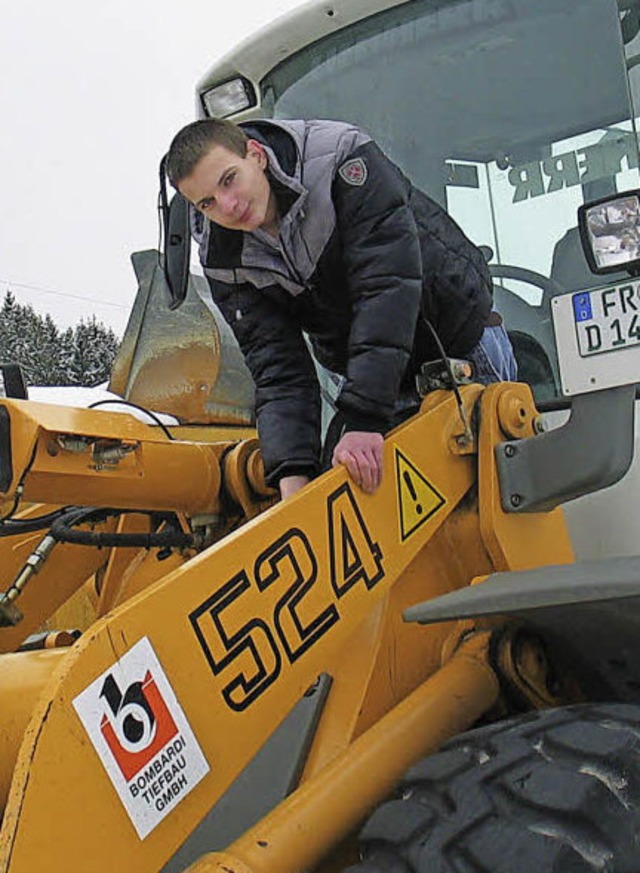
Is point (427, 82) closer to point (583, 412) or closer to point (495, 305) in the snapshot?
point (495, 305)

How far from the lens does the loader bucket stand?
4.24 meters

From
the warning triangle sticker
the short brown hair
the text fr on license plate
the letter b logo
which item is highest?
the short brown hair

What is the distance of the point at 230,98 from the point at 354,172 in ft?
4.22

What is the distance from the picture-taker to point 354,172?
2631mm

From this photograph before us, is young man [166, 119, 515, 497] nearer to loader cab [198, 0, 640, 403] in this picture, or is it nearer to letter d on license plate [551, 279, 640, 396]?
loader cab [198, 0, 640, 403]

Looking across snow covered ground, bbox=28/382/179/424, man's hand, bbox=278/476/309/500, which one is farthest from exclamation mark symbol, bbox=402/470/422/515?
snow covered ground, bbox=28/382/179/424

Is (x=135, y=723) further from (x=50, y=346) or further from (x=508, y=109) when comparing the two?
(x=50, y=346)

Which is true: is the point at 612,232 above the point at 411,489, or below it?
above

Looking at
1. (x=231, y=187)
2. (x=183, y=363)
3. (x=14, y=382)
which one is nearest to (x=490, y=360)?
(x=231, y=187)

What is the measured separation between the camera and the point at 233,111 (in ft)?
12.3

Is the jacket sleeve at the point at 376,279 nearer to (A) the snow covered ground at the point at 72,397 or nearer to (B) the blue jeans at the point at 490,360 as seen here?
(B) the blue jeans at the point at 490,360

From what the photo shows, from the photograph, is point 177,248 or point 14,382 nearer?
point 14,382

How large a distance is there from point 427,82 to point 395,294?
93 centimetres

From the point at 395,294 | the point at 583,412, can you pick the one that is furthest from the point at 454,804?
the point at 395,294
